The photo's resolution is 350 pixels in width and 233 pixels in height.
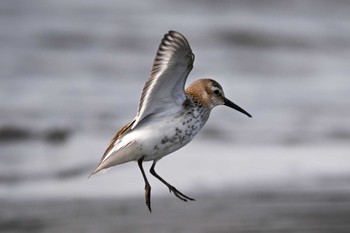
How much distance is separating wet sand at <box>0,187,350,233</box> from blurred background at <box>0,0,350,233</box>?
0.02 metres

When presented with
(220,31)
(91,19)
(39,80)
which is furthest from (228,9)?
(39,80)

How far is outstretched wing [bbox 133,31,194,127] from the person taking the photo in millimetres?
5516

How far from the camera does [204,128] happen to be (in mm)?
11055

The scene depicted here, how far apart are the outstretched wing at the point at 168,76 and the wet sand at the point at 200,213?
2.22m

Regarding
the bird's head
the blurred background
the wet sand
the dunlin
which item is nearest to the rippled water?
the blurred background

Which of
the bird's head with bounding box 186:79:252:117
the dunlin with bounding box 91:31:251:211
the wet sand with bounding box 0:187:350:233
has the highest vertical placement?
the bird's head with bounding box 186:79:252:117

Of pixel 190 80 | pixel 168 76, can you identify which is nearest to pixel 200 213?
pixel 168 76

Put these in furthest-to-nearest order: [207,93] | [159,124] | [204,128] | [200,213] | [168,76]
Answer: [204,128]
[200,213]
[207,93]
[159,124]
[168,76]

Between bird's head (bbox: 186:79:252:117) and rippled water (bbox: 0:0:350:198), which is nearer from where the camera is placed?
bird's head (bbox: 186:79:252:117)

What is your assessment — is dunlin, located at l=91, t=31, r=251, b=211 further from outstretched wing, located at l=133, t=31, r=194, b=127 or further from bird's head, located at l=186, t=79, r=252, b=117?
bird's head, located at l=186, t=79, r=252, b=117

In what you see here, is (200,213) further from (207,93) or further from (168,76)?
(168,76)

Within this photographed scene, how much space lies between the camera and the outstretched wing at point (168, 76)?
5516 mm

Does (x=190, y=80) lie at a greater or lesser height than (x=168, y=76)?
greater

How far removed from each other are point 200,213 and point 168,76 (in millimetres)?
2957
